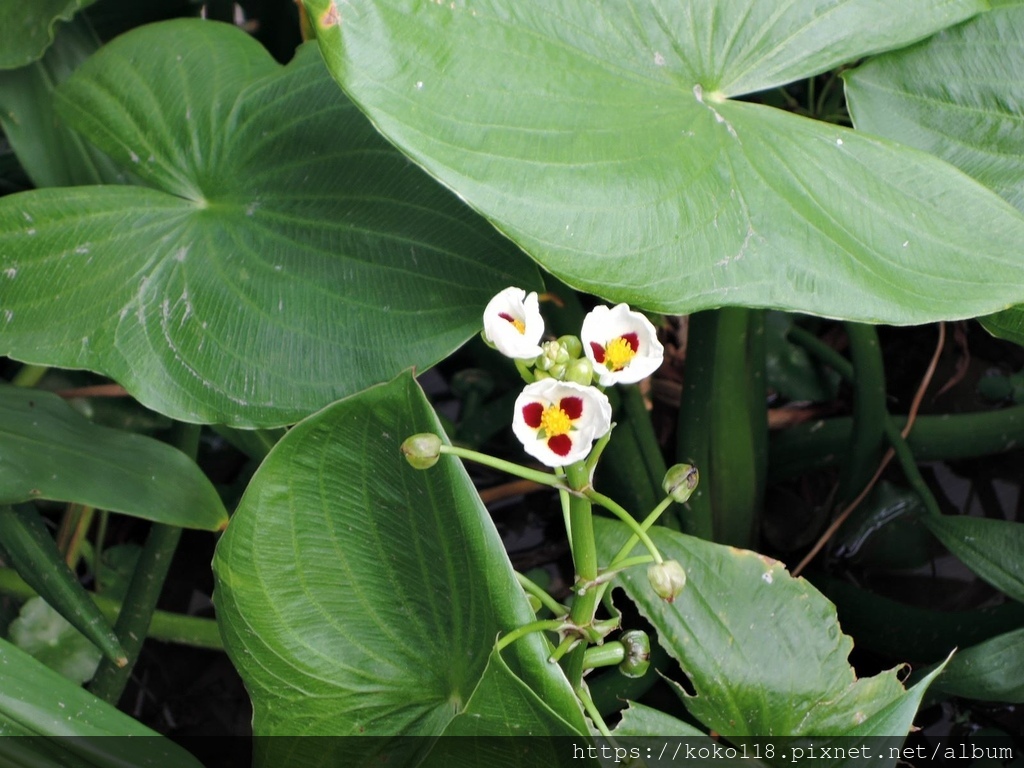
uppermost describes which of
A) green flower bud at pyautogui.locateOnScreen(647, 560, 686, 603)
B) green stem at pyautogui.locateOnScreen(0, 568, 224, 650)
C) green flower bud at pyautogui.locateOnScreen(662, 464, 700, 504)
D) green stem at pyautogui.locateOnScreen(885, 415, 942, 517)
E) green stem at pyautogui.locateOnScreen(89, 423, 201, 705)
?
green flower bud at pyautogui.locateOnScreen(662, 464, 700, 504)

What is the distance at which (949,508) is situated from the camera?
2.89ft

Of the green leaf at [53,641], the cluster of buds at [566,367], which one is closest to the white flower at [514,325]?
the cluster of buds at [566,367]

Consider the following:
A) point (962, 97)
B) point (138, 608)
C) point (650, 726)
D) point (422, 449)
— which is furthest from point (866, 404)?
point (138, 608)

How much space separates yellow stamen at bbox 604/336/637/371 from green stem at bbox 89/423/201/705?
430 mm

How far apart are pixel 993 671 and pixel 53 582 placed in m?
0.67

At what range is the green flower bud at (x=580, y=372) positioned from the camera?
1.24 feet

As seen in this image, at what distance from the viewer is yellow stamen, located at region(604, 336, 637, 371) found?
0.39 m

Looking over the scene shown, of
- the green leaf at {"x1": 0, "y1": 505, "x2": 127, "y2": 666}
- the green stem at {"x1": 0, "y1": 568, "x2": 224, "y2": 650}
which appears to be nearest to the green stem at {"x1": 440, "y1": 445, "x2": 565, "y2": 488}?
the green leaf at {"x1": 0, "y1": 505, "x2": 127, "y2": 666}

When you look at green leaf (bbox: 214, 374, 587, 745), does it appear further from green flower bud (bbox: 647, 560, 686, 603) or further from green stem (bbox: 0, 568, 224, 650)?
green stem (bbox: 0, 568, 224, 650)

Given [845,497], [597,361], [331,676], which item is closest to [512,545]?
[845,497]

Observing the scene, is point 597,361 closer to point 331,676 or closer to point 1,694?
point 331,676

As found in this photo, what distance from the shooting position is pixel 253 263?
54 centimetres

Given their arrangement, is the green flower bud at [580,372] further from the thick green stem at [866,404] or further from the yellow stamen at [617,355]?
the thick green stem at [866,404]

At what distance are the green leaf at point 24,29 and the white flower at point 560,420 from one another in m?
0.53
